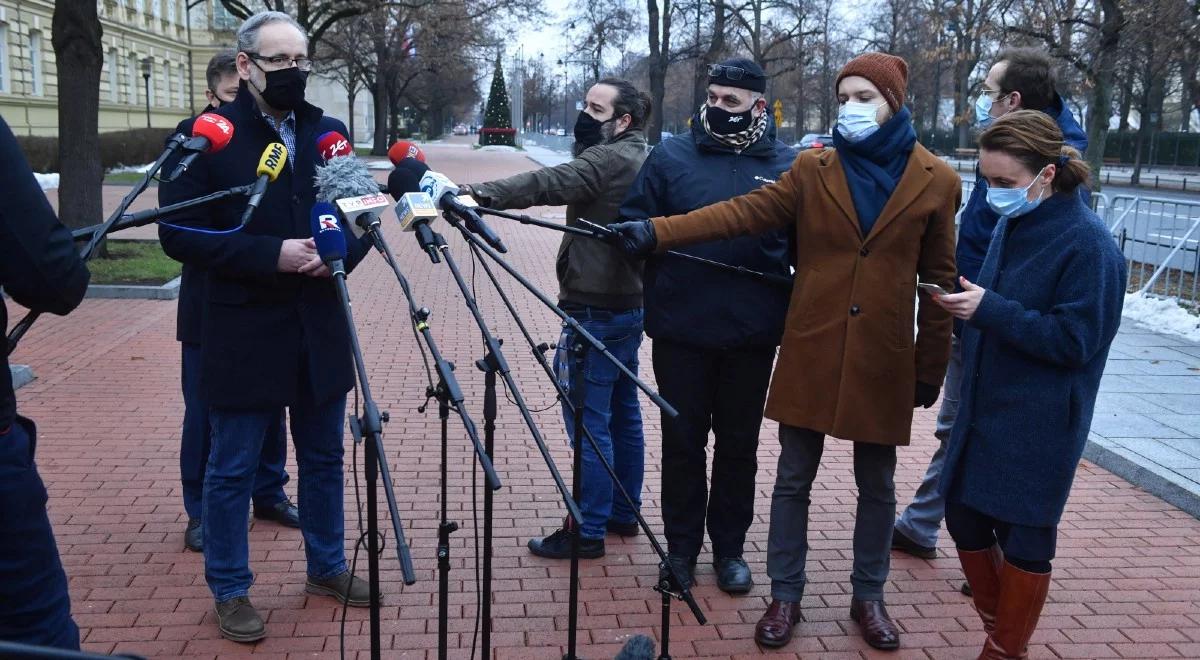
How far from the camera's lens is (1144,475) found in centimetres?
594

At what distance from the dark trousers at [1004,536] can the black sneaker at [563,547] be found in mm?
1652

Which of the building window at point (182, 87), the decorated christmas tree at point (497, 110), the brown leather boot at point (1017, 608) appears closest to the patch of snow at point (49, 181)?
the brown leather boot at point (1017, 608)

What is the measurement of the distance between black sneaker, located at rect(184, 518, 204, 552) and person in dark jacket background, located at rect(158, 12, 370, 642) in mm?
816

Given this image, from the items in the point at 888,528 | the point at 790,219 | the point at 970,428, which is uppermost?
the point at 790,219


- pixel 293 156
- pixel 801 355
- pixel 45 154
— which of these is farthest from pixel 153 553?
pixel 45 154

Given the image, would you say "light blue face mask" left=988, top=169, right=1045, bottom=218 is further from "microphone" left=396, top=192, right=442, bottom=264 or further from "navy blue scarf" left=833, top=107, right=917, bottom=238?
"microphone" left=396, top=192, right=442, bottom=264

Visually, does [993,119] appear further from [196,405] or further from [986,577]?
[196,405]

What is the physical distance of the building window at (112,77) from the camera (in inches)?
1524

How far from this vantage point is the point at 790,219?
396cm

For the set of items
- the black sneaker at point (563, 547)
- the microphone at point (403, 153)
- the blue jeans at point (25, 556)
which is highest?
the microphone at point (403, 153)

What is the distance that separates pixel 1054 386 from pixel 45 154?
27.2 metres

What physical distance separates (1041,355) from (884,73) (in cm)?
116

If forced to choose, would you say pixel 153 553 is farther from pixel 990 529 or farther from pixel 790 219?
pixel 990 529

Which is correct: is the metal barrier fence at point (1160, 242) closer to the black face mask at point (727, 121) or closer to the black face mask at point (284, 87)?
the black face mask at point (727, 121)
